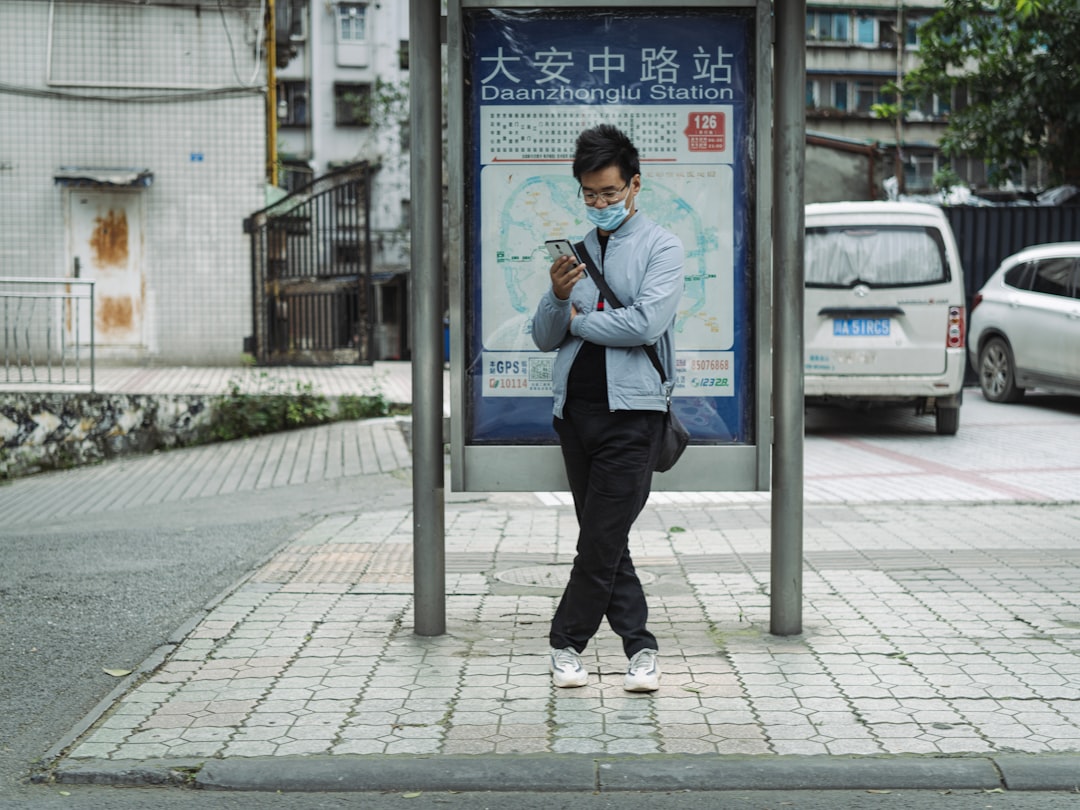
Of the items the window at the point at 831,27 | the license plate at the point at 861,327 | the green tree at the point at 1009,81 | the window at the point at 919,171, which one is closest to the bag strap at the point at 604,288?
the license plate at the point at 861,327

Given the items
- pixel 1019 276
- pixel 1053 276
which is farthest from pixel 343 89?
pixel 1053 276

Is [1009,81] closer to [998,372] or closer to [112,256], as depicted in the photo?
[998,372]

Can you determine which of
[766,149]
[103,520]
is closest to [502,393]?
[766,149]

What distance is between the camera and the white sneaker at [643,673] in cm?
490

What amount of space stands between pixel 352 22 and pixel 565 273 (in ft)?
165

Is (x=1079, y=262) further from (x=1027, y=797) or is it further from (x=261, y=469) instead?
(x=1027, y=797)

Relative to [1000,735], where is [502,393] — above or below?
above

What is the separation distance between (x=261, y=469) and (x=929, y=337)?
616 cm

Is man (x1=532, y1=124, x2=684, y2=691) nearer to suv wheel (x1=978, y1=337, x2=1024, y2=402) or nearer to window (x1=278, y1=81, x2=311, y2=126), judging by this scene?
suv wheel (x1=978, y1=337, x2=1024, y2=402)

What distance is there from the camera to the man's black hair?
4.82 m

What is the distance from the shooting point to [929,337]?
42.1 ft

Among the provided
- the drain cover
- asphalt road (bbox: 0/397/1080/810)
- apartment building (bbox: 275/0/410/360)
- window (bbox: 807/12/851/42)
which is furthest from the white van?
window (bbox: 807/12/851/42)

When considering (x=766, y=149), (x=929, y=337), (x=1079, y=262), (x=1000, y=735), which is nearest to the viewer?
(x=1000, y=735)

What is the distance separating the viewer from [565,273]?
4.80 m
